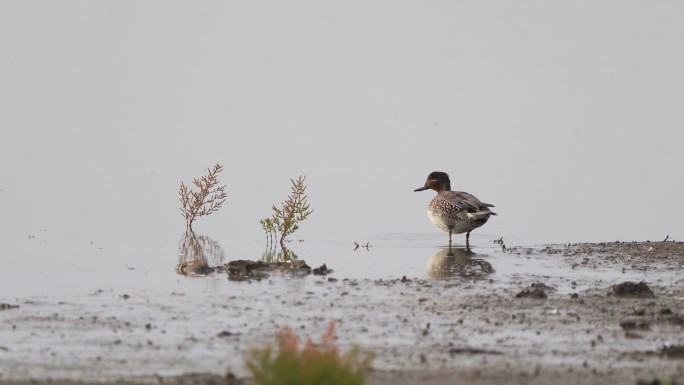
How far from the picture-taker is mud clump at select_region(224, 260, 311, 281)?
624 inches

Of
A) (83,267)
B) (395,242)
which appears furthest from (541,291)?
(395,242)

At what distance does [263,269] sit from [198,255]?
327cm

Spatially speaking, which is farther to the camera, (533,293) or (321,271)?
(321,271)

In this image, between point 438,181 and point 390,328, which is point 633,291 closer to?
point 390,328

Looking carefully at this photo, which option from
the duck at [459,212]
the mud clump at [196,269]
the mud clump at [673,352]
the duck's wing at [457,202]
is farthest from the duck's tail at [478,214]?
the mud clump at [673,352]

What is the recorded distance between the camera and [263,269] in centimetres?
1627

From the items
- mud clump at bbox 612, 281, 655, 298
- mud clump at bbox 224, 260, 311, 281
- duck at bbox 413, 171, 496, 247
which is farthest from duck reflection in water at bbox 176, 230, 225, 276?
mud clump at bbox 612, 281, 655, 298

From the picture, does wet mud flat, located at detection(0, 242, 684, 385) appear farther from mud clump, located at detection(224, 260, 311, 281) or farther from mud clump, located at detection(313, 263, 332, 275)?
mud clump, located at detection(313, 263, 332, 275)

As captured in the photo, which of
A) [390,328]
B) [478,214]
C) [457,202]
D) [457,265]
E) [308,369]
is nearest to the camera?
[308,369]

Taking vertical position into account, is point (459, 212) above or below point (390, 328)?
above

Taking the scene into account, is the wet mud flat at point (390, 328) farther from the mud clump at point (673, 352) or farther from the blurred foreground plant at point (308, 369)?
the blurred foreground plant at point (308, 369)

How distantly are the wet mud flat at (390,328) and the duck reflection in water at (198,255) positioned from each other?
49 cm

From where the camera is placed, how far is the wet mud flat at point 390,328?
9.64 metres

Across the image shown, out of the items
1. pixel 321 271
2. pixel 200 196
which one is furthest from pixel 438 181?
pixel 321 271
